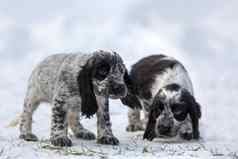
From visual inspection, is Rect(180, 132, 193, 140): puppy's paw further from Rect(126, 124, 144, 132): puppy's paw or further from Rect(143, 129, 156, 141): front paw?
Rect(126, 124, 144, 132): puppy's paw

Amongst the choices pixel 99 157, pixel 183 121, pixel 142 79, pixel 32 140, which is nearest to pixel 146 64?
pixel 142 79

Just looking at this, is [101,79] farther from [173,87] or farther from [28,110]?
[173,87]

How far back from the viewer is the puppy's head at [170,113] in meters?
10.7

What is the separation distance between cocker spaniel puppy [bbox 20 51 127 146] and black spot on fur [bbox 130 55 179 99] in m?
2.26

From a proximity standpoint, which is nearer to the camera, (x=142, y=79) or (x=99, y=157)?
(x=99, y=157)

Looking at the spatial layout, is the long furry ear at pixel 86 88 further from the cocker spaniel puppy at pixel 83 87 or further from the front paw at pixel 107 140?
the front paw at pixel 107 140

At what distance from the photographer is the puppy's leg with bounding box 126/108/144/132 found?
1250 cm

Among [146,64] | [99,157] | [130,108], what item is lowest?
[99,157]

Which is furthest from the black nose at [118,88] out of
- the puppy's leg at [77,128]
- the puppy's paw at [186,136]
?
the puppy's paw at [186,136]

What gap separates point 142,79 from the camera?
12.7 meters

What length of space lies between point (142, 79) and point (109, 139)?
3.17 metres

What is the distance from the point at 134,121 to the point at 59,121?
344 cm

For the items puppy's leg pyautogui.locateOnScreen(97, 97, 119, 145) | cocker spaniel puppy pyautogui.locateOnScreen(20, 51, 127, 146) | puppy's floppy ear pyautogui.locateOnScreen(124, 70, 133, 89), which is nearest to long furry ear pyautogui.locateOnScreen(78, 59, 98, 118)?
Answer: cocker spaniel puppy pyautogui.locateOnScreen(20, 51, 127, 146)

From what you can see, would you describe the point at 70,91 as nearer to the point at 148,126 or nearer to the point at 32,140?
the point at 32,140
